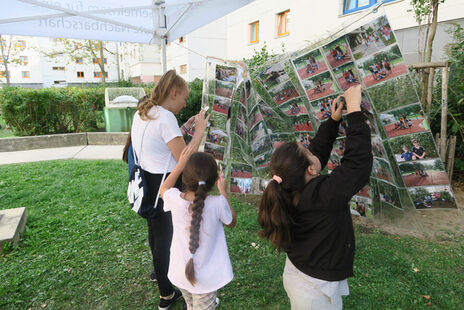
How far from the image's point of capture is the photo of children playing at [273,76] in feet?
8.28

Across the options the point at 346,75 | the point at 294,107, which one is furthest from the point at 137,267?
the point at 346,75

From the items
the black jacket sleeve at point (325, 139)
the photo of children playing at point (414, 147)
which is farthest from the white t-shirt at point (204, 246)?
the photo of children playing at point (414, 147)

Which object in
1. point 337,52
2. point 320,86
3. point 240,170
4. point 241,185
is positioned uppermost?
point 337,52

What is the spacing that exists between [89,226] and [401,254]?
129 inches

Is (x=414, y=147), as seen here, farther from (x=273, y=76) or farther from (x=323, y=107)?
(x=273, y=76)

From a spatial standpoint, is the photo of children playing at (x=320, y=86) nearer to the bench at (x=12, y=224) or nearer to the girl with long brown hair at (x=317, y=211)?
the girl with long brown hair at (x=317, y=211)

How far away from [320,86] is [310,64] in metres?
0.19

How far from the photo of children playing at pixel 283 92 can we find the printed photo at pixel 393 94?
722 mm

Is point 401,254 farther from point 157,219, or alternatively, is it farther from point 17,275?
point 17,275

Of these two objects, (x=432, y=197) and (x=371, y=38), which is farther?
(x=432, y=197)

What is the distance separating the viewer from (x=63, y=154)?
6613mm

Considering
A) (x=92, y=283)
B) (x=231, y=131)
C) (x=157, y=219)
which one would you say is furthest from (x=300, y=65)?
(x=92, y=283)

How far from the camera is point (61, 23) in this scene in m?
3.27

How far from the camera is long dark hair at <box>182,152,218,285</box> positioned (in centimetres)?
133
